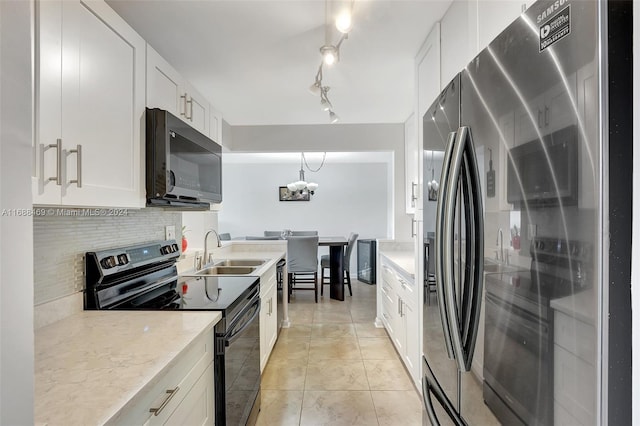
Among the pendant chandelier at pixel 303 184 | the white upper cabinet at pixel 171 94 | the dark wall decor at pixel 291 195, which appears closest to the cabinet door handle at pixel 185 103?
the white upper cabinet at pixel 171 94

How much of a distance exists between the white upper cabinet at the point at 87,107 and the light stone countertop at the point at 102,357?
1.55ft

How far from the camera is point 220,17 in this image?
Result: 5.63 feet

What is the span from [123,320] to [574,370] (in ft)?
4.77

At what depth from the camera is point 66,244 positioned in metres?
1.37

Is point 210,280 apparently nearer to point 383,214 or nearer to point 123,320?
point 123,320

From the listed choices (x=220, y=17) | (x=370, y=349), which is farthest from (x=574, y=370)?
(x=370, y=349)

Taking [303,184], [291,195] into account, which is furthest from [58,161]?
[291,195]

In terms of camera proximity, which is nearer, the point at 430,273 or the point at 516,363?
the point at 516,363

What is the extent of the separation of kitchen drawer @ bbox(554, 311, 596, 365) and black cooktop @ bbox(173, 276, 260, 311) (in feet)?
3.93

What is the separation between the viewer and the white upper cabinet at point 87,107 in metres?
0.95

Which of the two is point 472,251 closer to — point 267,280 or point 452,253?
point 452,253

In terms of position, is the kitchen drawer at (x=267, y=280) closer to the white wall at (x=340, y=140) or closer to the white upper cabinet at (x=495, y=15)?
the white wall at (x=340, y=140)

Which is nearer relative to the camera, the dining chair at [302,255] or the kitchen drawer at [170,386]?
the kitchen drawer at [170,386]

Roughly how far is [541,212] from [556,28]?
13.6 inches
